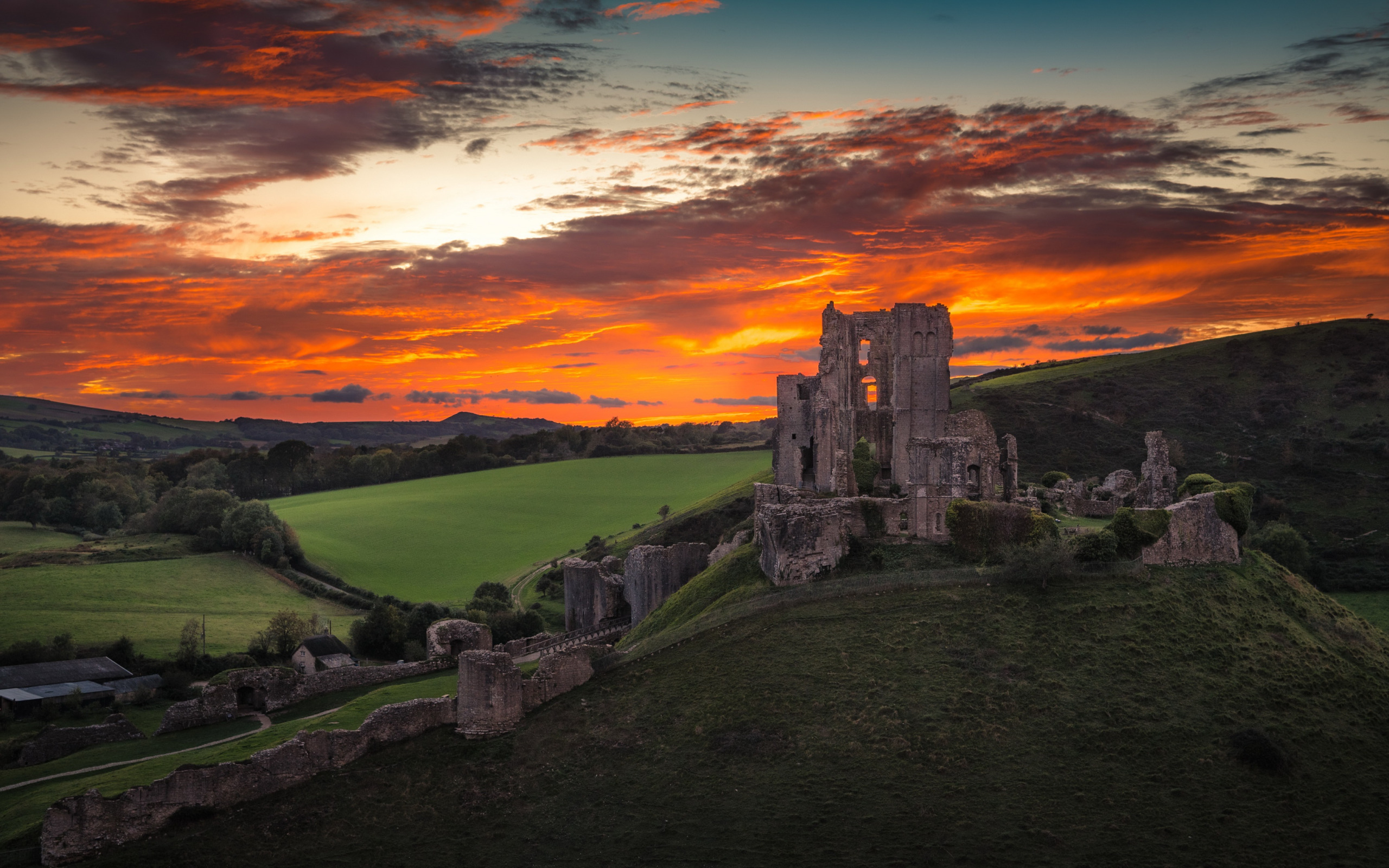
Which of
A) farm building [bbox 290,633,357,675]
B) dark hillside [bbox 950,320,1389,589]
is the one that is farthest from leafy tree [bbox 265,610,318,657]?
dark hillside [bbox 950,320,1389,589]

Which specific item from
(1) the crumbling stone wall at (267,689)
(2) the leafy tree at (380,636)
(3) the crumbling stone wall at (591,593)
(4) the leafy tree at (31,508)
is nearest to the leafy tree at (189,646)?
(2) the leafy tree at (380,636)

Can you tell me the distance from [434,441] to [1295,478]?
435 feet

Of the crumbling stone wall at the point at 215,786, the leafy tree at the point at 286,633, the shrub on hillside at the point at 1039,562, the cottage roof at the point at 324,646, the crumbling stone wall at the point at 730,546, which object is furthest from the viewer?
the leafy tree at the point at 286,633

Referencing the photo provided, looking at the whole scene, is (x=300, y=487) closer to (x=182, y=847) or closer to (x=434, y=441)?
(x=434, y=441)

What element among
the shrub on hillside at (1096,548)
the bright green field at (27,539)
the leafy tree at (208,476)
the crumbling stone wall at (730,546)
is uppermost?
the leafy tree at (208,476)

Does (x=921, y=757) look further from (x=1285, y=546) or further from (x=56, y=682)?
(x=56, y=682)

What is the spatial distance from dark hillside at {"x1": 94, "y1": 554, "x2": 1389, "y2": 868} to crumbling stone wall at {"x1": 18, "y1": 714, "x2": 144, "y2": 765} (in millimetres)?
16750

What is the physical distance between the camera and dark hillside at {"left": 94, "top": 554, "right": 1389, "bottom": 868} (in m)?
25.5

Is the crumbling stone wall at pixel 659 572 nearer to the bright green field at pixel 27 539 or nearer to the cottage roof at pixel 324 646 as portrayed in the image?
the cottage roof at pixel 324 646

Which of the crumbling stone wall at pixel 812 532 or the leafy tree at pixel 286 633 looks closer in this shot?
the crumbling stone wall at pixel 812 532

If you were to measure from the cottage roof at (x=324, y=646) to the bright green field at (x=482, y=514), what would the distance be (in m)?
18.3

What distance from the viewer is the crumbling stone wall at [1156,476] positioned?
4512 cm

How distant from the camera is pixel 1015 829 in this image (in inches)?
990

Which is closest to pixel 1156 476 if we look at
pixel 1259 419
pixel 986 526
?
pixel 986 526
